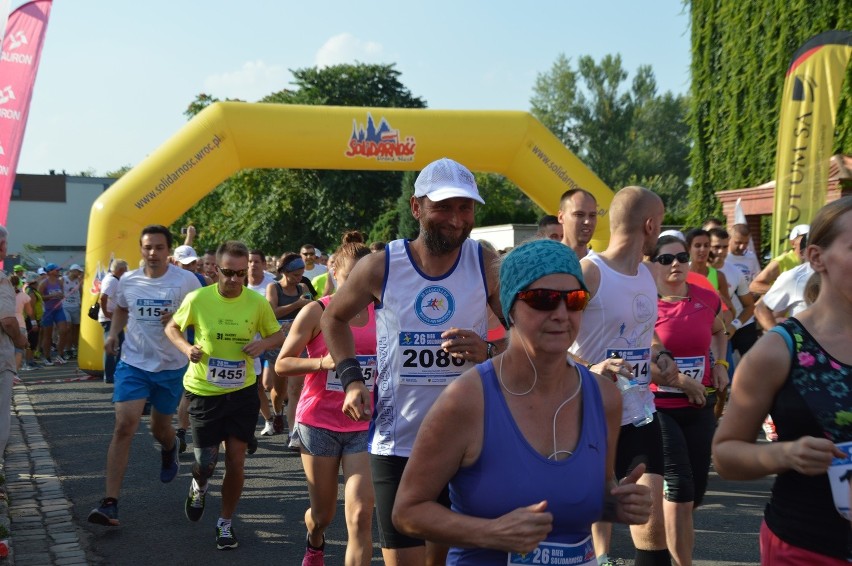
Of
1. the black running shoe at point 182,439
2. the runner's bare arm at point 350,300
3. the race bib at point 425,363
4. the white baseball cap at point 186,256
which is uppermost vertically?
the white baseball cap at point 186,256

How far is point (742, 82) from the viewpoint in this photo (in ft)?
69.7

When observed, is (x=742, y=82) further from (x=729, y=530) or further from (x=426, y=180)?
(x=426, y=180)

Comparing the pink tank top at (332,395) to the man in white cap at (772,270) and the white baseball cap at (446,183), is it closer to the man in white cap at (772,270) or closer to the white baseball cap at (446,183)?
the white baseball cap at (446,183)

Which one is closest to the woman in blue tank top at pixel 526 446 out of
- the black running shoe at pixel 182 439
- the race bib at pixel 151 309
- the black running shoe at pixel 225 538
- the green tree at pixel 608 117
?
the black running shoe at pixel 225 538

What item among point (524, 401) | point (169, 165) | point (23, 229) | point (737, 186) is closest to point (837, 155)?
point (737, 186)

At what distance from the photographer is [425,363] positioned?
416cm

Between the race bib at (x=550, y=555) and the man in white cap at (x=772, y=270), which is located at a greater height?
the man in white cap at (x=772, y=270)

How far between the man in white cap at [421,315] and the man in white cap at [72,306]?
2090 cm

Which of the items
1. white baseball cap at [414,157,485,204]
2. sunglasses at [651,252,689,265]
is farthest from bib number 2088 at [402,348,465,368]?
sunglasses at [651,252,689,265]

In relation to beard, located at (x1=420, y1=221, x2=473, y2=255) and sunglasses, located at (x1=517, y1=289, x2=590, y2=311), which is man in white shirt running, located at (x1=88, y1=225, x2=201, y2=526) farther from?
sunglasses, located at (x1=517, y1=289, x2=590, y2=311)

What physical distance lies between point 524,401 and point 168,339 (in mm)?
5785

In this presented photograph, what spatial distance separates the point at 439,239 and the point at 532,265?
1548 millimetres

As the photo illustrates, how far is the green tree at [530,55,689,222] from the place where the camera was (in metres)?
76.6

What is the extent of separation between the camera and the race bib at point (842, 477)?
2531 millimetres
